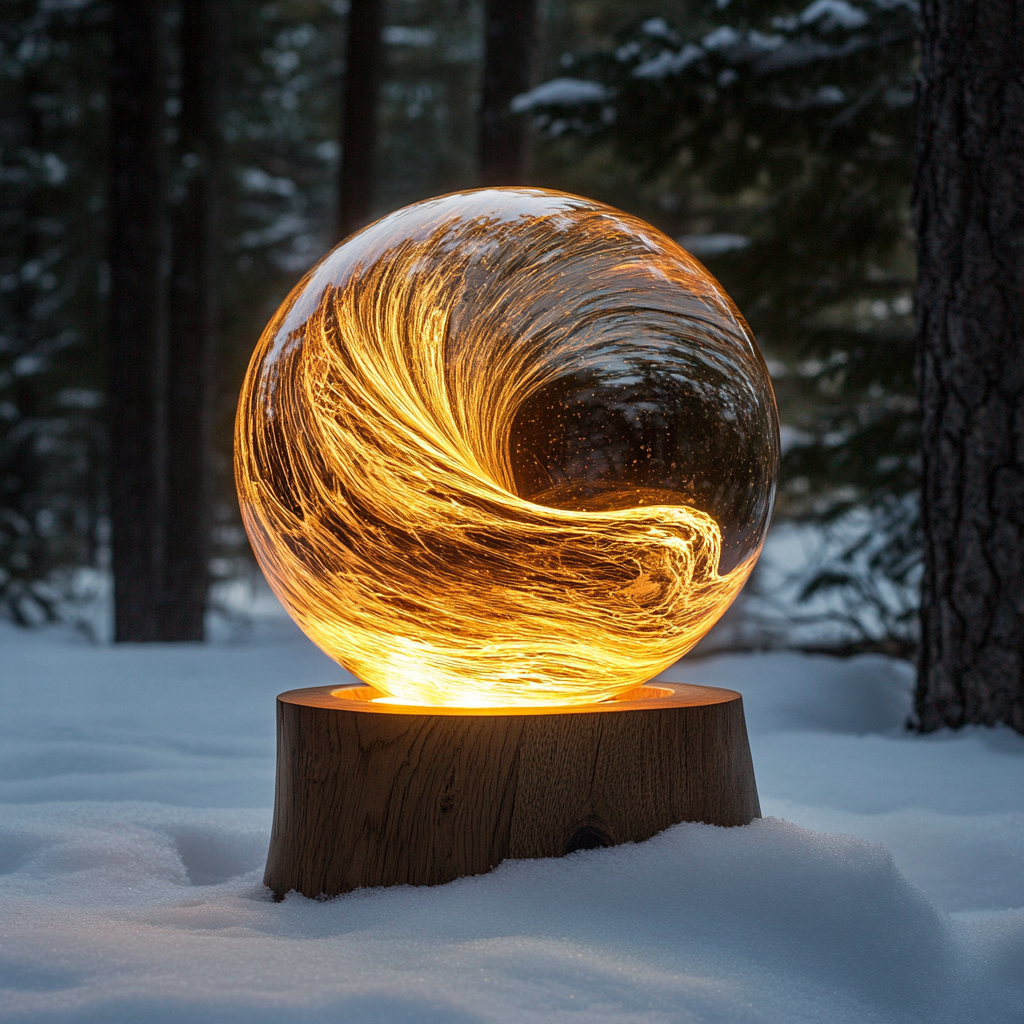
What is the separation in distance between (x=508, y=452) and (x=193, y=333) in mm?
8027

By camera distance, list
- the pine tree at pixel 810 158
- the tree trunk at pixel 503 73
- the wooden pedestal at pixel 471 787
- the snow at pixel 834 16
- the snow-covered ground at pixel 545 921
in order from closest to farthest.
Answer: the snow-covered ground at pixel 545 921 → the wooden pedestal at pixel 471 787 → the snow at pixel 834 16 → the pine tree at pixel 810 158 → the tree trunk at pixel 503 73

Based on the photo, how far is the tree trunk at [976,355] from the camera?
375cm

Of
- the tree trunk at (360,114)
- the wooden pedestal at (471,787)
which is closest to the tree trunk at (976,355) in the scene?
the wooden pedestal at (471,787)

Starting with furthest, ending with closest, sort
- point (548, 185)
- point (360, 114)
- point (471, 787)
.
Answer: point (548, 185) → point (360, 114) → point (471, 787)

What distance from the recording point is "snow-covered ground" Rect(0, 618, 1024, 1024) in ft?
5.35

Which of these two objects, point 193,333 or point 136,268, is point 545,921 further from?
point 193,333

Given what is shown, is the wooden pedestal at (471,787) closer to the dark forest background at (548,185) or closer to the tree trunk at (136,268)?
the dark forest background at (548,185)

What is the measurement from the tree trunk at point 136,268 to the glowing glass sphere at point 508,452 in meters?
6.26

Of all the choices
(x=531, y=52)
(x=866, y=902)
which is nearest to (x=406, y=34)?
(x=531, y=52)

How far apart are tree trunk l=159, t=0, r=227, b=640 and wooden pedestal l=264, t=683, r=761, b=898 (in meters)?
7.49

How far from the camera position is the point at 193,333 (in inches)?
375

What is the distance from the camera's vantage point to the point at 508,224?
2322 millimetres

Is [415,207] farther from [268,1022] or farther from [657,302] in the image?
[268,1022]

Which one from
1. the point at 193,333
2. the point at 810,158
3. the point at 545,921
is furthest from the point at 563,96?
the point at 193,333
